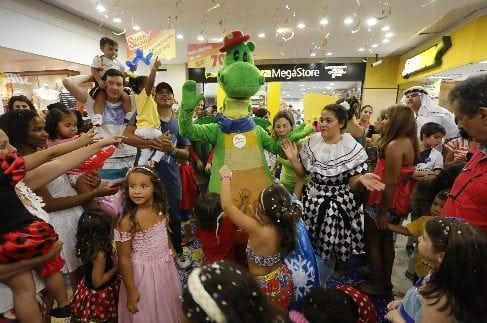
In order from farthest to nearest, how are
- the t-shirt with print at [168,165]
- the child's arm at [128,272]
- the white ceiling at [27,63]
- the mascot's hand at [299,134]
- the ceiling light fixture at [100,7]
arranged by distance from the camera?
the ceiling light fixture at [100,7] < the white ceiling at [27,63] < the t-shirt with print at [168,165] < the mascot's hand at [299,134] < the child's arm at [128,272]

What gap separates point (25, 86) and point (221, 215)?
230 inches

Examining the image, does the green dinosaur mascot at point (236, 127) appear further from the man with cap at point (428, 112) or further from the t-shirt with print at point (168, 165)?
the man with cap at point (428, 112)

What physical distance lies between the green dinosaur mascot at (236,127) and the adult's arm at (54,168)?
85cm

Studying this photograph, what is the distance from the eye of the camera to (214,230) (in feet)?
7.33

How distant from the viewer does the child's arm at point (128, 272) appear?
1.67 m

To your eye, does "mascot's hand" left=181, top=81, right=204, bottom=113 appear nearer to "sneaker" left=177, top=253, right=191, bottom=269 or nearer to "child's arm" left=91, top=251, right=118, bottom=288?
"child's arm" left=91, top=251, right=118, bottom=288

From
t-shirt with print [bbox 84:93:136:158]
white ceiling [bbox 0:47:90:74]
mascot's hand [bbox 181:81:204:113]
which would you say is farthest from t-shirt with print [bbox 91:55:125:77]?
white ceiling [bbox 0:47:90:74]

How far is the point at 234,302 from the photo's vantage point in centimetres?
93

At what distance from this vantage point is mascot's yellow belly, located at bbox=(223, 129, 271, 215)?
91.2 inches

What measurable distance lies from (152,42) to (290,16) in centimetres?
360

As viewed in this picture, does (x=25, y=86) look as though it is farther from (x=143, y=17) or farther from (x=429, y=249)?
(x=429, y=249)

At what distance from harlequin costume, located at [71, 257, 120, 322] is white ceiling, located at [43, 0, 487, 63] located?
417 centimetres

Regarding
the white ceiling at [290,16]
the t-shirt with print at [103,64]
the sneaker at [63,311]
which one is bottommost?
the sneaker at [63,311]

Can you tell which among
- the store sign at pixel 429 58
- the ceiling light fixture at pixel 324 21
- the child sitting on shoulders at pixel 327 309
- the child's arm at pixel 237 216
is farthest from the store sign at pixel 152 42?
the store sign at pixel 429 58
